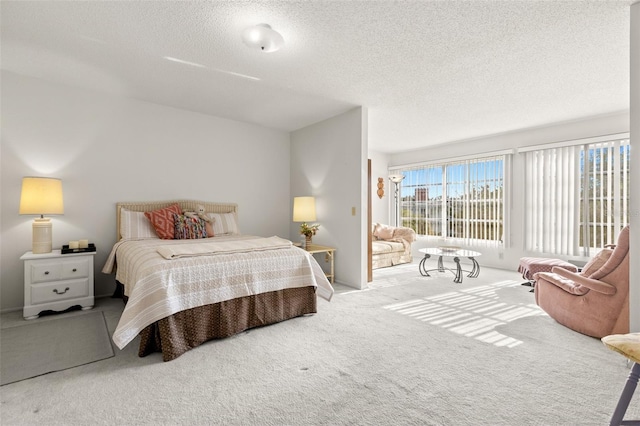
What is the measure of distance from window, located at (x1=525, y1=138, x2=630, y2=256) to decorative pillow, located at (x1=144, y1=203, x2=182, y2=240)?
19.1 feet

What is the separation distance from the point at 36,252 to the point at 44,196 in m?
0.60

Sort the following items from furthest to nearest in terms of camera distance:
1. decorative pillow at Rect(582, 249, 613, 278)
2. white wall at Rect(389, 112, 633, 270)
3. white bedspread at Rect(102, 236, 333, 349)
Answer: white wall at Rect(389, 112, 633, 270) < decorative pillow at Rect(582, 249, 613, 278) < white bedspread at Rect(102, 236, 333, 349)

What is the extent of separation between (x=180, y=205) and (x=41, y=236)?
5.11ft

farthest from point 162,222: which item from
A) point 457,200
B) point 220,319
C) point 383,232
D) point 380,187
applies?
point 457,200

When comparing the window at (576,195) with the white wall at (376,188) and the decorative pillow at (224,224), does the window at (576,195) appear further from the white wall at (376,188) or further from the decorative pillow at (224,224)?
the decorative pillow at (224,224)

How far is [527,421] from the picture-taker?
5.11ft

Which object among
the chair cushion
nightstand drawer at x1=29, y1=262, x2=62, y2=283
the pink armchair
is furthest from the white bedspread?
the chair cushion

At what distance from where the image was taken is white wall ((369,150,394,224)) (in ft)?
24.1

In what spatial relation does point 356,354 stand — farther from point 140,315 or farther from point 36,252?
point 36,252

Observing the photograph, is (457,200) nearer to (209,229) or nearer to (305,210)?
(305,210)

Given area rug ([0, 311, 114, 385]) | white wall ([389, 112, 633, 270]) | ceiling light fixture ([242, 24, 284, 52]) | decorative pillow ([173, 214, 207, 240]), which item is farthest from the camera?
white wall ([389, 112, 633, 270])

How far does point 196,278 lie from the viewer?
245cm

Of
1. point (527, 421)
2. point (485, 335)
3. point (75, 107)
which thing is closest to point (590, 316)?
point (485, 335)

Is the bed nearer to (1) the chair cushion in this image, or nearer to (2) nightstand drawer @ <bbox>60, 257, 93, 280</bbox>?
(2) nightstand drawer @ <bbox>60, 257, 93, 280</bbox>
